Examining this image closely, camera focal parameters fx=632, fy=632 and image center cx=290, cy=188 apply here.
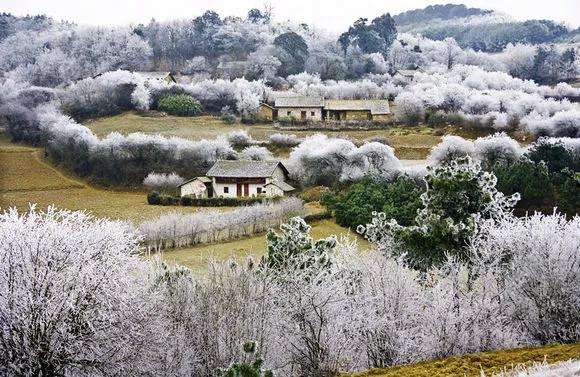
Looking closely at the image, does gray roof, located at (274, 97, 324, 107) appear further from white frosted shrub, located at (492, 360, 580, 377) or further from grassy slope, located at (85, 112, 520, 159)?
white frosted shrub, located at (492, 360, 580, 377)

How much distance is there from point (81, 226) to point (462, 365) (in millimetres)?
10066

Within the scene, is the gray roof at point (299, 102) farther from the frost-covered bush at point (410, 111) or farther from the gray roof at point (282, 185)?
the gray roof at point (282, 185)

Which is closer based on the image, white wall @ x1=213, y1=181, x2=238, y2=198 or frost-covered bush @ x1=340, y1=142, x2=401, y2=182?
white wall @ x1=213, y1=181, x2=238, y2=198

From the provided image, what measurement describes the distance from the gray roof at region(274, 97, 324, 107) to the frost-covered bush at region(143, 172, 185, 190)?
84.7ft

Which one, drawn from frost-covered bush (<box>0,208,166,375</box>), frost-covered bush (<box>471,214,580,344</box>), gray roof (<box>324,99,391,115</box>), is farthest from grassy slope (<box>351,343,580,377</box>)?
gray roof (<box>324,99,391,115</box>)

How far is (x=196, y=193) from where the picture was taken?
47.9 meters

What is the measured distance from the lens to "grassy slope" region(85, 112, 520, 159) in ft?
200

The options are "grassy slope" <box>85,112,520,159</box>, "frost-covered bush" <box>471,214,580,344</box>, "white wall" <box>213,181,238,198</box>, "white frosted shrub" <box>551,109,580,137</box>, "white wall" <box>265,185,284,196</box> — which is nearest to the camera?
"frost-covered bush" <box>471,214,580,344</box>

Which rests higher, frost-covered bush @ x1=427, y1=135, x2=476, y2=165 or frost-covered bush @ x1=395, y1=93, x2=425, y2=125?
frost-covered bush @ x1=395, y1=93, x2=425, y2=125

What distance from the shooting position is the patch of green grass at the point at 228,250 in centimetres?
3188

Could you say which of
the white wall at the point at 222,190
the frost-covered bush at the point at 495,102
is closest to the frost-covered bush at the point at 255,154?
the white wall at the point at 222,190

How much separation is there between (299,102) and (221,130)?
469 inches

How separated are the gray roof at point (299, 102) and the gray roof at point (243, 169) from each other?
25160 millimetres

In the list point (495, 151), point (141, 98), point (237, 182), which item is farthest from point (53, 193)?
point (495, 151)
